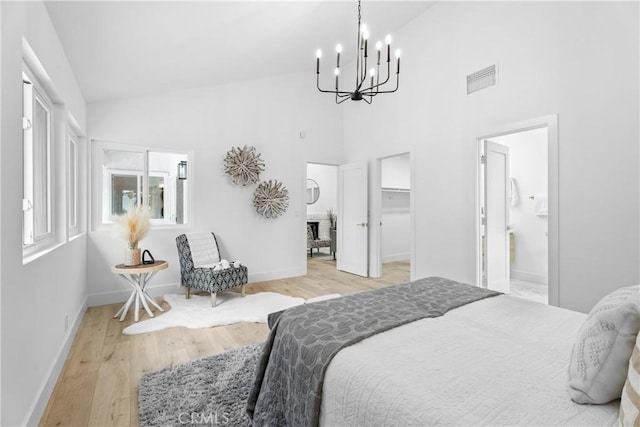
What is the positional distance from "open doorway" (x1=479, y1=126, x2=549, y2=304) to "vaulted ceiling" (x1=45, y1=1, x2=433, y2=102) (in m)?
2.32

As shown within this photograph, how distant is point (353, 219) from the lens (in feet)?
18.2

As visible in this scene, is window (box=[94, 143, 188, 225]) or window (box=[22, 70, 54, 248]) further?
window (box=[94, 143, 188, 225])

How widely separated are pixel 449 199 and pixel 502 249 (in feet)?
2.99

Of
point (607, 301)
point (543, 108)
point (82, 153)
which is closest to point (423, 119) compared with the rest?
point (543, 108)

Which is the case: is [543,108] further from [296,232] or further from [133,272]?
[133,272]

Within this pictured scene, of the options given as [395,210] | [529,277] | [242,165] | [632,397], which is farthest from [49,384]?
[395,210]

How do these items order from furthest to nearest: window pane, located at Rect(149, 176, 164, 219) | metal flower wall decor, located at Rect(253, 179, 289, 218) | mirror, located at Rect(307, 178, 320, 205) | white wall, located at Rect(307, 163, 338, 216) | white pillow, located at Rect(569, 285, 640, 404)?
1. mirror, located at Rect(307, 178, 320, 205)
2. white wall, located at Rect(307, 163, 338, 216)
3. metal flower wall decor, located at Rect(253, 179, 289, 218)
4. window pane, located at Rect(149, 176, 164, 219)
5. white pillow, located at Rect(569, 285, 640, 404)

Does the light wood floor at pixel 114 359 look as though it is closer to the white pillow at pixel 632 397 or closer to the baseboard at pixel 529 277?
the white pillow at pixel 632 397

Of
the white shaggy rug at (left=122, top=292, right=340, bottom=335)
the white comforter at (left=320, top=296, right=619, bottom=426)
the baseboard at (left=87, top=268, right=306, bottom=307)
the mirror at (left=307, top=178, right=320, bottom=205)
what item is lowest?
the white shaggy rug at (left=122, top=292, right=340, bottom=335)

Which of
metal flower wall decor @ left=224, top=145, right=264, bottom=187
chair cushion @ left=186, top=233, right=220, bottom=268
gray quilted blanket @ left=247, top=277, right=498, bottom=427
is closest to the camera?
gray quilted blanket @ left=247, top=277, right=498, bottom=427

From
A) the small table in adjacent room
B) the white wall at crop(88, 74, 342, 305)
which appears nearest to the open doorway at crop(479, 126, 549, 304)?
the white wall at crop(88, 74, 342, 305)

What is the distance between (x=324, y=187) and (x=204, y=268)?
4930 mm

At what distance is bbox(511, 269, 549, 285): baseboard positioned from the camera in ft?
15.5
